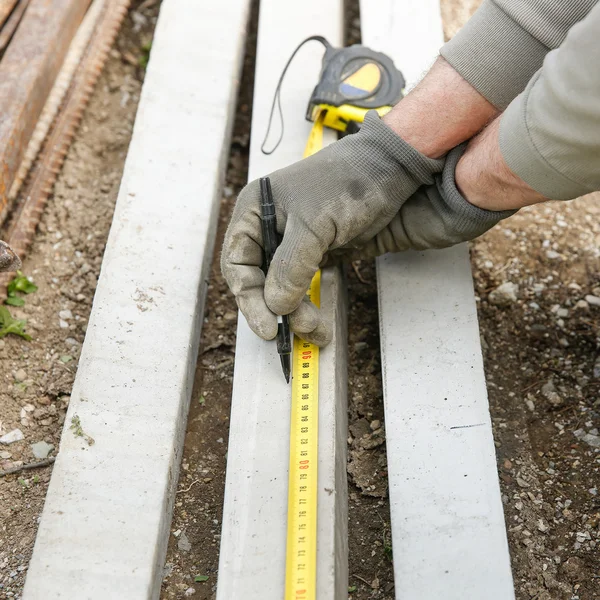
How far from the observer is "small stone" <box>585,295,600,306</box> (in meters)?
2.78

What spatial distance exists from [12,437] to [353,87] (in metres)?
1.75

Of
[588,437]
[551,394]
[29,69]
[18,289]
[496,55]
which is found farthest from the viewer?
[29,69]

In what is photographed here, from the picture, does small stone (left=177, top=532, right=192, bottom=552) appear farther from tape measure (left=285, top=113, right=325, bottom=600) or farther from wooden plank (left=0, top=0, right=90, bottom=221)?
wooden plank (left=0, top=0, right=90, bottom=221)

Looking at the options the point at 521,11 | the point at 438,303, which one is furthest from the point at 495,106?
the point at 438,303

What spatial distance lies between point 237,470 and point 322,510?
0.28m

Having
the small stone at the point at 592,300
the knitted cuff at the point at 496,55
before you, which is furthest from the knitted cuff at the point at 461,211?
the small stone at the point at 592,300

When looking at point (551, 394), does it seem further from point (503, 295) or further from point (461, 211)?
point (461, 211)

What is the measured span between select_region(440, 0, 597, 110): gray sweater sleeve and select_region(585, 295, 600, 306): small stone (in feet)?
2.85

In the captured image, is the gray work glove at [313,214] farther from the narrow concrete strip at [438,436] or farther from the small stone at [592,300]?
the small stone at [592,300]

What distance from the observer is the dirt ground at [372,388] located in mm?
2225

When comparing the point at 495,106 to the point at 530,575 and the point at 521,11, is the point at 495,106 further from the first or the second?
the point at 530,575

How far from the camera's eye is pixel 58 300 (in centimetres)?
276

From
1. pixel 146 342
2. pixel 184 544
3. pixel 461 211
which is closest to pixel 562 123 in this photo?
pixel 461 211

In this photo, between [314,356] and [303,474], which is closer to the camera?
[303,474]
